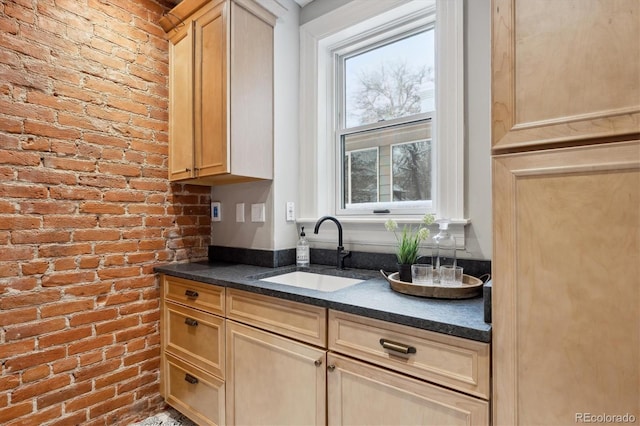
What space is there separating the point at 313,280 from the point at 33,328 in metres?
1.43

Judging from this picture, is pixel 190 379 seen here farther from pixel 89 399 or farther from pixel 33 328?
pixel 33 328

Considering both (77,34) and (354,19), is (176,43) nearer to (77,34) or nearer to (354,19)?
(77,34)

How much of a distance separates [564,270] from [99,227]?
2145mm

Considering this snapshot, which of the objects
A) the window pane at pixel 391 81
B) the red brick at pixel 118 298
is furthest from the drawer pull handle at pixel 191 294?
the window pane at pixel 391 81

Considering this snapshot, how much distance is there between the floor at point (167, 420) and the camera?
1.98 m

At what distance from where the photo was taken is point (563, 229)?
0.87 m

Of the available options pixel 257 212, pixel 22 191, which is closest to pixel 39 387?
pixel 22 191

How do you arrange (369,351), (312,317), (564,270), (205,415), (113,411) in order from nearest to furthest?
1. (564,270)
2. (369,351)
3. (312,317)
4. (205,415)
5. (113,411)

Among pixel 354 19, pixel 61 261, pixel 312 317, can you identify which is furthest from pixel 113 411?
pixel 354 19

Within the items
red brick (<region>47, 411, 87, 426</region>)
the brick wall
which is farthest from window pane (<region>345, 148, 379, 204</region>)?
red brick (<region>47, 411, 87, 426</region>)

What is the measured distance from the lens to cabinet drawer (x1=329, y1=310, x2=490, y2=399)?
97 cm

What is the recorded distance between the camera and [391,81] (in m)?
2.04

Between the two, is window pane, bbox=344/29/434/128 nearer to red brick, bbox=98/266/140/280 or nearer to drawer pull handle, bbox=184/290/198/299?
drawer pull handle, bbox=184/290/198/299

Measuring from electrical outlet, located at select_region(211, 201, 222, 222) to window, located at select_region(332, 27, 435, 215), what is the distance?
884mm
